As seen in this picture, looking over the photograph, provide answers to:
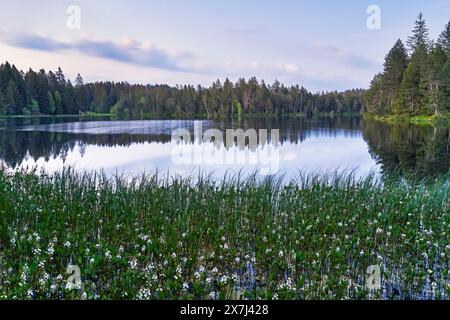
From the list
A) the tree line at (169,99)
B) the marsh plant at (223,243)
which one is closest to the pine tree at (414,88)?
the marsh plant at (223,243)

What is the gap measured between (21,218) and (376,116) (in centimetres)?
8579

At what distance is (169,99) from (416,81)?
304 ft

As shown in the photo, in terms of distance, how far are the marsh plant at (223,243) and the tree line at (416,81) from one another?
52.3 metres

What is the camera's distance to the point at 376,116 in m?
83.6

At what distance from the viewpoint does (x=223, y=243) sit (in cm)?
686

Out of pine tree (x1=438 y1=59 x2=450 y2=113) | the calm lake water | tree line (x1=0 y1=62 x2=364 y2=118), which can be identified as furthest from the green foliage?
pine tree (x1=438 y1=59 x2=450 y2=113)

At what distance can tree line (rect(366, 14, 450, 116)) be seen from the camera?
178ft

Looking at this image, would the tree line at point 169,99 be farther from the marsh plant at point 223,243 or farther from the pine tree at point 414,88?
the marsh plant at point 223,243

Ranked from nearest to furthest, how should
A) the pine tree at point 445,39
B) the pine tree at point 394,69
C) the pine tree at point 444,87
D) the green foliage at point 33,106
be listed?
the pine tree at point 444,87 < the pine tree at point 445,39 < the pine tree at point 394,69 < the green foliage at point 33,106

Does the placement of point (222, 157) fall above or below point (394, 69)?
below

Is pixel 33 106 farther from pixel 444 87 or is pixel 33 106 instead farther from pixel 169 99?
pixel 444 87

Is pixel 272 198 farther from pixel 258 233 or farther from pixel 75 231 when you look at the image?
pixel 75 231

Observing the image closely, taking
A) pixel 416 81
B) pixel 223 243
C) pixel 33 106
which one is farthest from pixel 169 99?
pixel 223 243

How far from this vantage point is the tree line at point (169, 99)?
105m
